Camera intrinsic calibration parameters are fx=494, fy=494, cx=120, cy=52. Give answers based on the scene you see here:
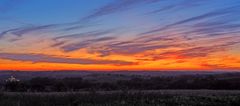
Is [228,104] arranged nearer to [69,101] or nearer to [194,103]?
[194,103]

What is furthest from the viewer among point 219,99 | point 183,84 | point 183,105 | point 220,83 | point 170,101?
point 183,84

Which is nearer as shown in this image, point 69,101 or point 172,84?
point 69,101

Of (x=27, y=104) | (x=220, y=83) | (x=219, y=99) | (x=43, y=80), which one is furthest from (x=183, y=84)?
(x=27, y=104)

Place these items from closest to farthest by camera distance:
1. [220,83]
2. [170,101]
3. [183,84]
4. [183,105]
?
1. [183,105]
2. [170,101]
3. [220,83]
4. [183,84]

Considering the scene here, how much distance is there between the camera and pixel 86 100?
19.3m

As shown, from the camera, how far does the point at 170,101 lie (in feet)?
63.1

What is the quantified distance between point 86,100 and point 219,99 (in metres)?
5.71

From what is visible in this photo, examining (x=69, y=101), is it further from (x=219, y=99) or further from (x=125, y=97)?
(x=219, y=99)

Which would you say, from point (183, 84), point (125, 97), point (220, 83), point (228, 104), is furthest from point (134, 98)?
point (183, 84)

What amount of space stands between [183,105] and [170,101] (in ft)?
4.30

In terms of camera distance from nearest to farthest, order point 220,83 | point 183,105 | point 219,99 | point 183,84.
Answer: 1. point 183,105
2. point 219,99
3. point 220,83
4. point 183,84

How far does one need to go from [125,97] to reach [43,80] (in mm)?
39961

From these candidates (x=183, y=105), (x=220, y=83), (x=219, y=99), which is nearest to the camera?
(x=183, y=105)

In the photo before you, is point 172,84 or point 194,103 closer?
point 194,103
